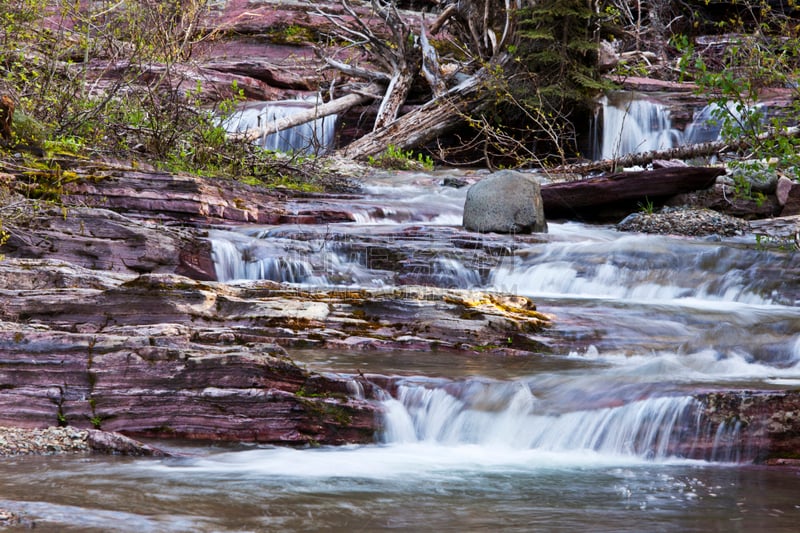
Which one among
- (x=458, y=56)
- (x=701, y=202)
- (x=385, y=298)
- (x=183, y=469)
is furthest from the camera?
(x=458, y=56)

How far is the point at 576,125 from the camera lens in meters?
19.0

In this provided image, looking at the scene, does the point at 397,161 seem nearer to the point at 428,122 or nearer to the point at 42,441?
the point at 428,122

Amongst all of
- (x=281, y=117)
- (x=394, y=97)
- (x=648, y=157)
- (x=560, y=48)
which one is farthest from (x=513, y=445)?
(x=394, y=97)

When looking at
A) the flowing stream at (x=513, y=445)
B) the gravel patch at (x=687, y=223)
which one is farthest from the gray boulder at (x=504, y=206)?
the gravel patch at (x=687, y=223)

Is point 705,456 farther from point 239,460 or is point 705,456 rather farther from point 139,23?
point 139,23

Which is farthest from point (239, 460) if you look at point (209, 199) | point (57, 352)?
point (209, 199)

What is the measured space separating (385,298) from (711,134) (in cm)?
1298

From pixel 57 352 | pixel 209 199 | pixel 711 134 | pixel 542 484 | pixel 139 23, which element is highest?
pixel 139 23

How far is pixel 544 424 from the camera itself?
17.5 ft

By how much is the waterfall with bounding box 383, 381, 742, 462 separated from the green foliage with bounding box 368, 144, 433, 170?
39.3 feet

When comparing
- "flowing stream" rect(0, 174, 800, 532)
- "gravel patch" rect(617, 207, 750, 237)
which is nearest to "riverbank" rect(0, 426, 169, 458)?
"flowing stream" rect(0, 174, 800, 532)

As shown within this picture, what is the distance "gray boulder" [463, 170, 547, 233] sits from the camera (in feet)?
36.9

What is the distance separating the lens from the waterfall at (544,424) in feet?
16.5

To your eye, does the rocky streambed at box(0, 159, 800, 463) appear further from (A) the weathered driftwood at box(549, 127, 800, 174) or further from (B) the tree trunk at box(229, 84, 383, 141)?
(B) the tree trunk at box(229, 84, 383, 141)
